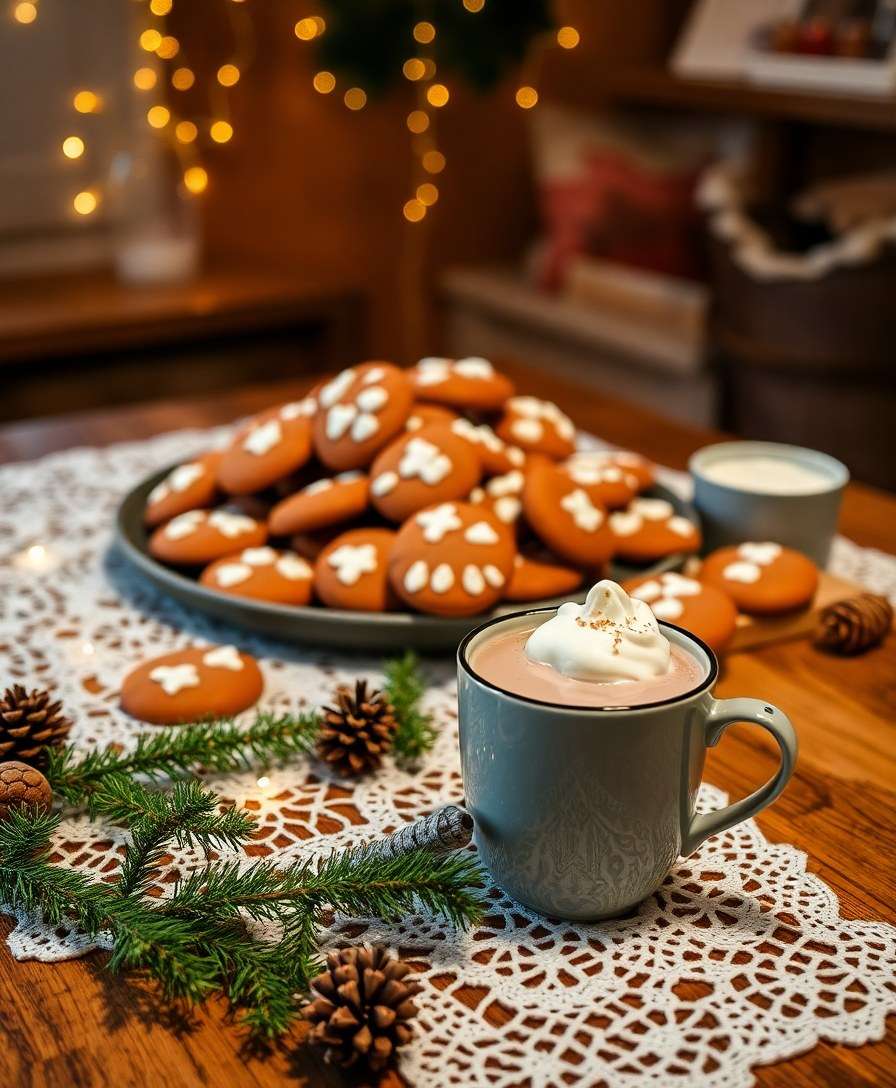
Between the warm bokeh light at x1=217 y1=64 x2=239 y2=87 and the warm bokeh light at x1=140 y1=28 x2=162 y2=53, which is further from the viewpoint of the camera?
the warm bokeh light at x1=217 y1=64 x2=239 y2=87

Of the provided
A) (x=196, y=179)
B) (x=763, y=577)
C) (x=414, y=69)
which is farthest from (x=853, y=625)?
(x=196, y=179)

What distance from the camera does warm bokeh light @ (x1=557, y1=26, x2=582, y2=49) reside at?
→ 10.3ft

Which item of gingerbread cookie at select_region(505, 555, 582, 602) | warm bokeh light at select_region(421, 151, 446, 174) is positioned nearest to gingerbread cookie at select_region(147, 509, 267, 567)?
gingerbread cookie at select_region(505, 555, 582, 602)

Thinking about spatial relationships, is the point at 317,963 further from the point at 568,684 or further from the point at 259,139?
the point at 259,139

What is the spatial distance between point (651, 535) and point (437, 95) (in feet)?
7.56

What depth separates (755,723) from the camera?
65 cm

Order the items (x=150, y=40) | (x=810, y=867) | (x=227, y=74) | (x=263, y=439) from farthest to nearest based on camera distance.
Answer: (x=227, y=74)
(x=150, y=40)
(x=263, y=439)
(x=810, y=867)

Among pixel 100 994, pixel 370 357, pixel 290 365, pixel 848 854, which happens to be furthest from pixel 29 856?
pixel 370 357

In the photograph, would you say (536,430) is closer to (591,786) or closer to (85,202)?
(591,786)

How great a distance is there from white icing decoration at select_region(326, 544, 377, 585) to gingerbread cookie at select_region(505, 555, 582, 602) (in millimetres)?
115

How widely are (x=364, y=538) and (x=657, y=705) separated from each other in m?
0.44

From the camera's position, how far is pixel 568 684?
0.65 meters

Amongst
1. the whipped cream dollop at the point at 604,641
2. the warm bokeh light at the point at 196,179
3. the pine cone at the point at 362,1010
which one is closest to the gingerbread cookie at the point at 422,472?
the whipped cream dollop at the point at 604,641

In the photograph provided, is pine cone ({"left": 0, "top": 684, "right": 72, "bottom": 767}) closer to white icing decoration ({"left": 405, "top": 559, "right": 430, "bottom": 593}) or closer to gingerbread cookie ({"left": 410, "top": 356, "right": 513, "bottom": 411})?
white icing decoration ({"left": 405, "top": 559, "right": 430, "bottom": 593})
